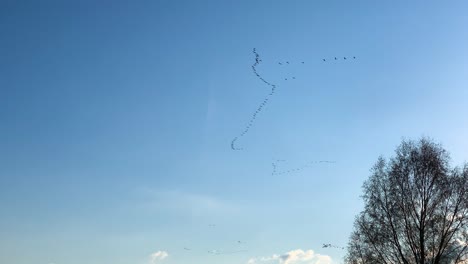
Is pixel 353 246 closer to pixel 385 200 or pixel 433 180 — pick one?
pixel 385 200

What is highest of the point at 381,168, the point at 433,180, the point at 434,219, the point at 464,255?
the point at 381,168

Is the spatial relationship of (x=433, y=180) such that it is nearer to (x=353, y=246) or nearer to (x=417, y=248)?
A: (x=417, y=248)

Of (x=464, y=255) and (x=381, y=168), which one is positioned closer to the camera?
(x=464, y=255)

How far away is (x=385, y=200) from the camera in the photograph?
151 feet

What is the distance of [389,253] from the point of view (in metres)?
45.2

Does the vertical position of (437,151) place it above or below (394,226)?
above

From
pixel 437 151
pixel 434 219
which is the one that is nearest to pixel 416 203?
pixel 434 219

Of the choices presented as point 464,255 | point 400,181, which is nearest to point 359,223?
point 400,181

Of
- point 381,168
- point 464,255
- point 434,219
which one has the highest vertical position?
point 381,168

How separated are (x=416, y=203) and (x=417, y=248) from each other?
3.72 m

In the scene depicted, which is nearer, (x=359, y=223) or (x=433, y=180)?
(x=433, y=180)

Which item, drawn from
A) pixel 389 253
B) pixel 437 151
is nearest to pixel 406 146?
pixel 437 151

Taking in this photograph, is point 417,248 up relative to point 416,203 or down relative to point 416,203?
down

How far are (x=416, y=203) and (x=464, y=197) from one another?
12.5ft
